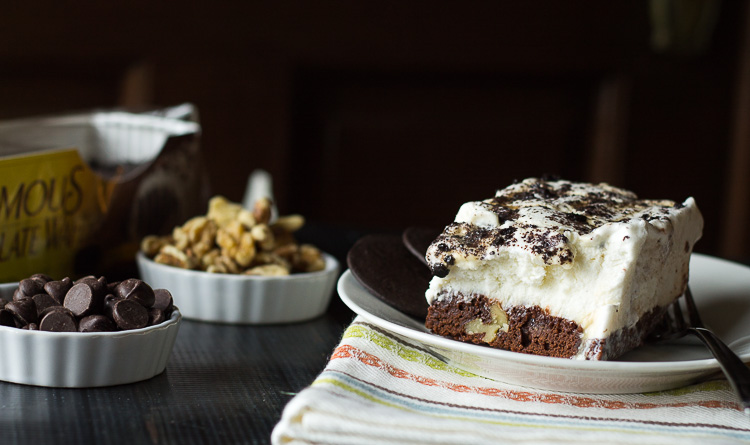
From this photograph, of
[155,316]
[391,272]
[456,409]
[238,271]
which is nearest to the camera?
[456,409]

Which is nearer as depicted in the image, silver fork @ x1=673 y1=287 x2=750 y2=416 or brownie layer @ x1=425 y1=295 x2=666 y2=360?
silver fork @ x1=673 y1=287 x2=750 y2=416

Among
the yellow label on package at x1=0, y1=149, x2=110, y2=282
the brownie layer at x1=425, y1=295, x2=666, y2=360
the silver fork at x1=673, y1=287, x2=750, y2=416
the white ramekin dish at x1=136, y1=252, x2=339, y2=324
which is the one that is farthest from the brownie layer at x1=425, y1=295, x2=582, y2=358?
the yellow label on package at x1=0, y1=149, x2=110, y2=282

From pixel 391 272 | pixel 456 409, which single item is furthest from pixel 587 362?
pixel 391 272

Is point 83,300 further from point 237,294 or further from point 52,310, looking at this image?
point 237,294

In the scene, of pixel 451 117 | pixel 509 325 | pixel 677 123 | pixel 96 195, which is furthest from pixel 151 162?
pixel 677 123

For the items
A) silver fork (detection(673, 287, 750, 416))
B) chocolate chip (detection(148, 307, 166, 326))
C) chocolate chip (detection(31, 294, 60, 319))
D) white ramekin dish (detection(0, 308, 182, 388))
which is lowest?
white ramekin dish (detection(0, 308, 182, 388))

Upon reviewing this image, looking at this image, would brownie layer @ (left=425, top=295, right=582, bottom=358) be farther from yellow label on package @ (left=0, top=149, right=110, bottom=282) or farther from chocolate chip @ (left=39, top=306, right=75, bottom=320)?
yellow label on package @ (left=0, top=149, right=110, bottom=282)

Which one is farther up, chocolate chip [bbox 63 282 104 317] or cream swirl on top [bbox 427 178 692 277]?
cream swirl on top [bbox 427 178 692 277]

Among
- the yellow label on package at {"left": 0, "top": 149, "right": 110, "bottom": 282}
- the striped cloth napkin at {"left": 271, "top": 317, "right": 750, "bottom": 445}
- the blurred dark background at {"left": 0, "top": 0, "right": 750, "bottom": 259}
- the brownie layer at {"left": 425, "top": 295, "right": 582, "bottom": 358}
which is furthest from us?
the blurred dark background at {"left": 0, "top": 0, "right": 750, "bottom": 259}
